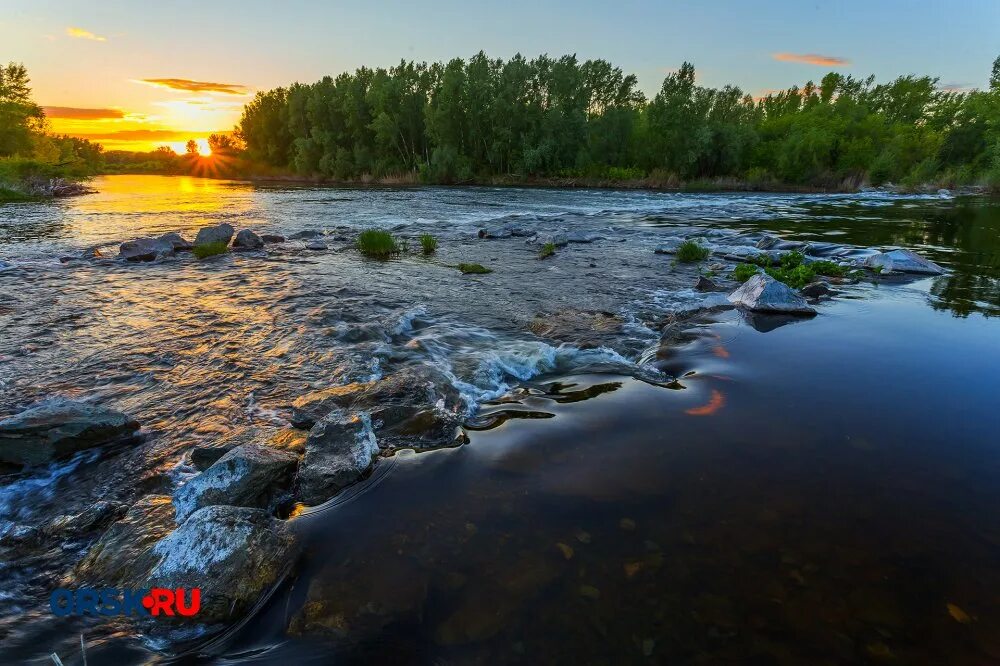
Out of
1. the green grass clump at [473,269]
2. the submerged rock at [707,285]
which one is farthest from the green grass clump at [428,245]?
the submerged rock at [707,285]

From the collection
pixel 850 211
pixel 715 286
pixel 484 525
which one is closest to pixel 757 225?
pixel 850 211

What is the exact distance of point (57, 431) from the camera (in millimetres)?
4406

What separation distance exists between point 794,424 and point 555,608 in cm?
329

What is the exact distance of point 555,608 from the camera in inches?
111

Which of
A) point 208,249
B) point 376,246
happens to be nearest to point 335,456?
point 376,246

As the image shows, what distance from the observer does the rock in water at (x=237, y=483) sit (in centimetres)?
372

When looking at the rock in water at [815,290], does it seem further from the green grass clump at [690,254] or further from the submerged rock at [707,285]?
the green grass clump at [690,254]

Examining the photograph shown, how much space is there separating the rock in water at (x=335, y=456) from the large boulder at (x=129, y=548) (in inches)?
38.5

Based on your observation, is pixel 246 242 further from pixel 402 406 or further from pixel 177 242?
pixel 402 406

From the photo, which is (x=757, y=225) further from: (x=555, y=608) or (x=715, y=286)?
(x=555, y=608)

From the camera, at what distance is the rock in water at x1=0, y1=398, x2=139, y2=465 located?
4.28 meters

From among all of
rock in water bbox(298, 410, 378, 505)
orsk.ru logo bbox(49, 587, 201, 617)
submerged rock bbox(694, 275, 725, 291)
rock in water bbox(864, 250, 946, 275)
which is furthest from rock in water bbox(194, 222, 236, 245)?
rock in water bbox(864, 250, 946, 275)

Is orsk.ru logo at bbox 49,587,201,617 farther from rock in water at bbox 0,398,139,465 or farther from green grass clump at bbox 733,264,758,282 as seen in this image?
green grass clump at bbox 733,264,758,282

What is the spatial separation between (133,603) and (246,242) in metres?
15.3
